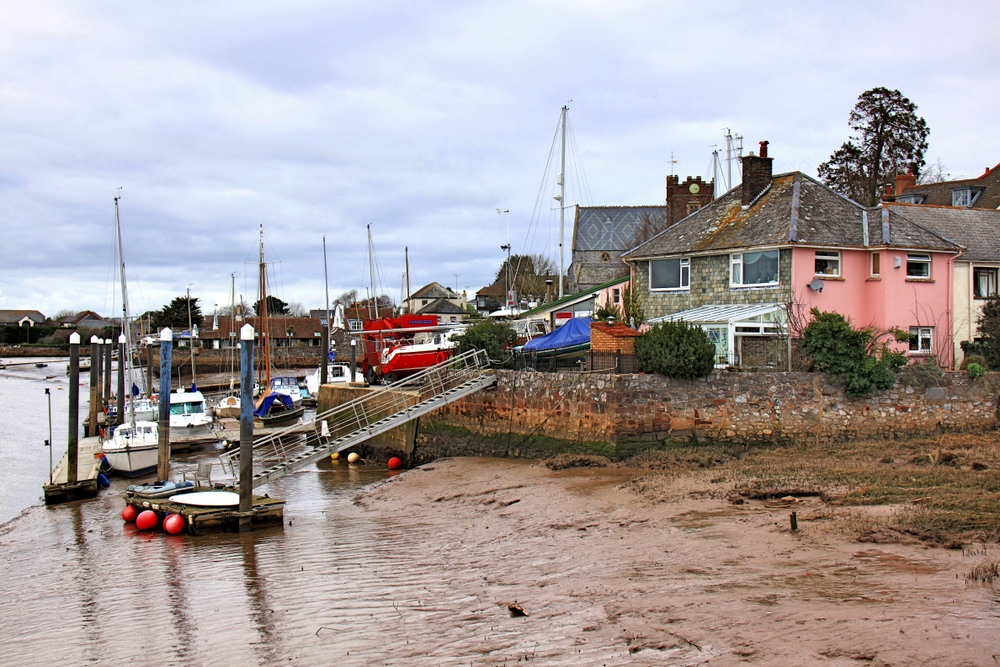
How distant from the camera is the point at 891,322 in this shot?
25172 millimetres

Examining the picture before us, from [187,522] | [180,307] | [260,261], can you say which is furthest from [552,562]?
[180,307]

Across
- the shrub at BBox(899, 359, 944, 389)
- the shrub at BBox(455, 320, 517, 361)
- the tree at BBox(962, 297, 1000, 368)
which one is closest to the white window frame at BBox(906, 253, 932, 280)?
the tree at BBox(962, 297, 1000, 368)

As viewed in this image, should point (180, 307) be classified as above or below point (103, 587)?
above

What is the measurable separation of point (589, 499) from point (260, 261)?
33244 mm

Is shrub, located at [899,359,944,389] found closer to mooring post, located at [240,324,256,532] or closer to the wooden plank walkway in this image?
mooring post, located at [240,324,256,532]

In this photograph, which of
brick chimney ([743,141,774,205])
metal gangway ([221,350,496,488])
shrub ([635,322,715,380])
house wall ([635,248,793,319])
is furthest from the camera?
brick chimney ([743,141,774,205])

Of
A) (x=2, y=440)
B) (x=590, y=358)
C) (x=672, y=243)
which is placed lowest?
(x=2, y=440)

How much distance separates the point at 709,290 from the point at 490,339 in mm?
7152

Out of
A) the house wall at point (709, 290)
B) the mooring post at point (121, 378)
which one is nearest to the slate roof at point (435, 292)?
the mooring post at point (121, 378)

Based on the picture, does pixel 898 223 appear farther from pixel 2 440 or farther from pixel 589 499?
pixel 2 440

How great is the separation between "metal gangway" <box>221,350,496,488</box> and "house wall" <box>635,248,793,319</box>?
21.3ft

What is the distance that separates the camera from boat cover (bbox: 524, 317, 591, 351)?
978 inches

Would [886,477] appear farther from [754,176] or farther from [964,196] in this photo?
[964,196]

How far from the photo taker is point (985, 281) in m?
27.7
